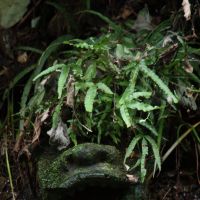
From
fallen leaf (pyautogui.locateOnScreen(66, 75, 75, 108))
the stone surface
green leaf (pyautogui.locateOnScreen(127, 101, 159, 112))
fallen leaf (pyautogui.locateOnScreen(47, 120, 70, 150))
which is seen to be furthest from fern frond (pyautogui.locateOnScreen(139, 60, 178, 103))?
the stone surface

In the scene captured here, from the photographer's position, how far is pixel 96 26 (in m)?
2.89

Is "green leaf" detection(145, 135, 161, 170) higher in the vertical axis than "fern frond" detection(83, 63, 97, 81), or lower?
lower

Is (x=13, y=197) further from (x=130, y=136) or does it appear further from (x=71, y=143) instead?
(x=130, y=136)

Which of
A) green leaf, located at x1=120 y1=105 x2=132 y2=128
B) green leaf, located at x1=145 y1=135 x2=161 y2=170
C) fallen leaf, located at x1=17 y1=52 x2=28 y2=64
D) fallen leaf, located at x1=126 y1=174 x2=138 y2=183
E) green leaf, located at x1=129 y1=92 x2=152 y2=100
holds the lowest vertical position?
fallen leaf, located at x1=126 y1=174 x2=138 y2=183

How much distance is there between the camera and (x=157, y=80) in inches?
79.1

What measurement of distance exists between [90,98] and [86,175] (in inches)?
16.7

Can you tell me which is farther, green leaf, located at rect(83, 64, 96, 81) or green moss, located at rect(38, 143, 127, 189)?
green leaf, located at rect(83, 64, 96, 81)

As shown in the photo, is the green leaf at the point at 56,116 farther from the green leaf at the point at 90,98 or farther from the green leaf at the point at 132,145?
the green leaf at the point at 132,145

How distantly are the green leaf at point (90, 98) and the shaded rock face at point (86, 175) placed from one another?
0.20 metres

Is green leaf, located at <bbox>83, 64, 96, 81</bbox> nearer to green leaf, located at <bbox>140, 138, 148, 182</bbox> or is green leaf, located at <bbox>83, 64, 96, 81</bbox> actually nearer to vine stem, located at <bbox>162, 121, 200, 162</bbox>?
green leaf, located at <bbox>140, 138, 148, 182</bbox>

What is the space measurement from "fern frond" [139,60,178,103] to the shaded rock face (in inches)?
14.6

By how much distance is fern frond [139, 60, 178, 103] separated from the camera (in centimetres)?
197

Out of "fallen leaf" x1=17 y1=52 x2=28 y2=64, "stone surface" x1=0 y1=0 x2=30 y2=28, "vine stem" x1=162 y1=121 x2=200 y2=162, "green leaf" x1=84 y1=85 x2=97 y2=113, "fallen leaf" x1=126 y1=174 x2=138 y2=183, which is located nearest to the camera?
"fallen leaf" x1=126 y1=174 x2=138 y2=183

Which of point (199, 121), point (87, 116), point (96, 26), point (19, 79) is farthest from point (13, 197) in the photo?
point (96, 26)
